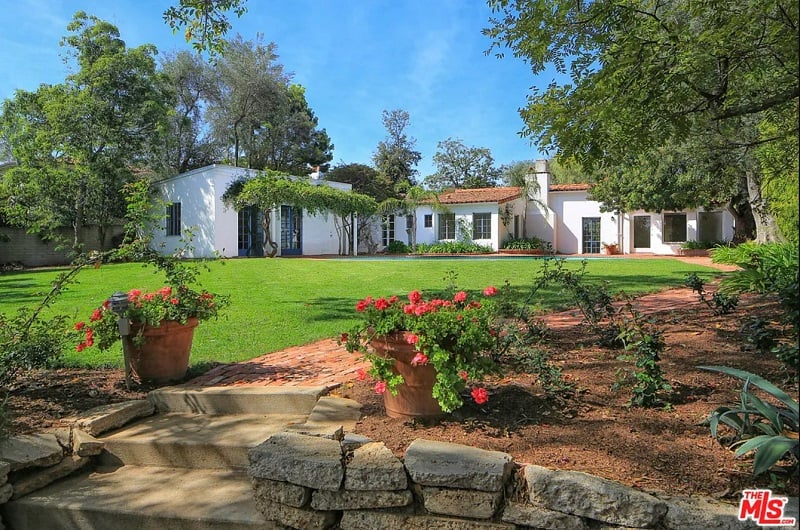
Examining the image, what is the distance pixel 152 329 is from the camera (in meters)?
3.85

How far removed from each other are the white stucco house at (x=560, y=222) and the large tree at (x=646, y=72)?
2057 cm

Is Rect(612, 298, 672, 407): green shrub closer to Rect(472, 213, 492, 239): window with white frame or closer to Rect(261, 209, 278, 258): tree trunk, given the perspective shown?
Rect(261, 209, 278, 258): tree trunk

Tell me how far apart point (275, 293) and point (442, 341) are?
7015mm

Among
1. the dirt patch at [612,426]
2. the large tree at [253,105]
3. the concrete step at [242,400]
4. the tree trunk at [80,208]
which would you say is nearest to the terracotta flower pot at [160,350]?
the concrete step at [242,400]

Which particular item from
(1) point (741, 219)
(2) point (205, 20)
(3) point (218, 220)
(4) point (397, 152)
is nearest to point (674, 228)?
(1) point (741, 219)

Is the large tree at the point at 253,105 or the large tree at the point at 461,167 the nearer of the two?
the large tree at the point at 253,105

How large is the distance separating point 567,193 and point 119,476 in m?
26.1

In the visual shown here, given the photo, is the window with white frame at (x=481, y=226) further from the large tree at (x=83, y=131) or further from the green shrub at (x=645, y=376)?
the green shrub at (x=645, y=376)

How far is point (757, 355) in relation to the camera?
3574 mm

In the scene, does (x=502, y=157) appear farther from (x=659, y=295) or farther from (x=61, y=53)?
(x=659, y=295)

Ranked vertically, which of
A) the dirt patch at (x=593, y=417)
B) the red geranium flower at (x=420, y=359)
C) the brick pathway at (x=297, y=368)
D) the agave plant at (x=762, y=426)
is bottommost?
the brick pathway at (x=297, y=368)

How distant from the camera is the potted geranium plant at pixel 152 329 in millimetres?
3834

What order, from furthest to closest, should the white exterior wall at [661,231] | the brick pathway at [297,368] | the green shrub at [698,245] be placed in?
the white exterior wall at [661,231], the green shrub at [698,245], the brick pathway at [297,368]

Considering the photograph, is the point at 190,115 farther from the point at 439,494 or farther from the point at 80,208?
the point at 439,494
